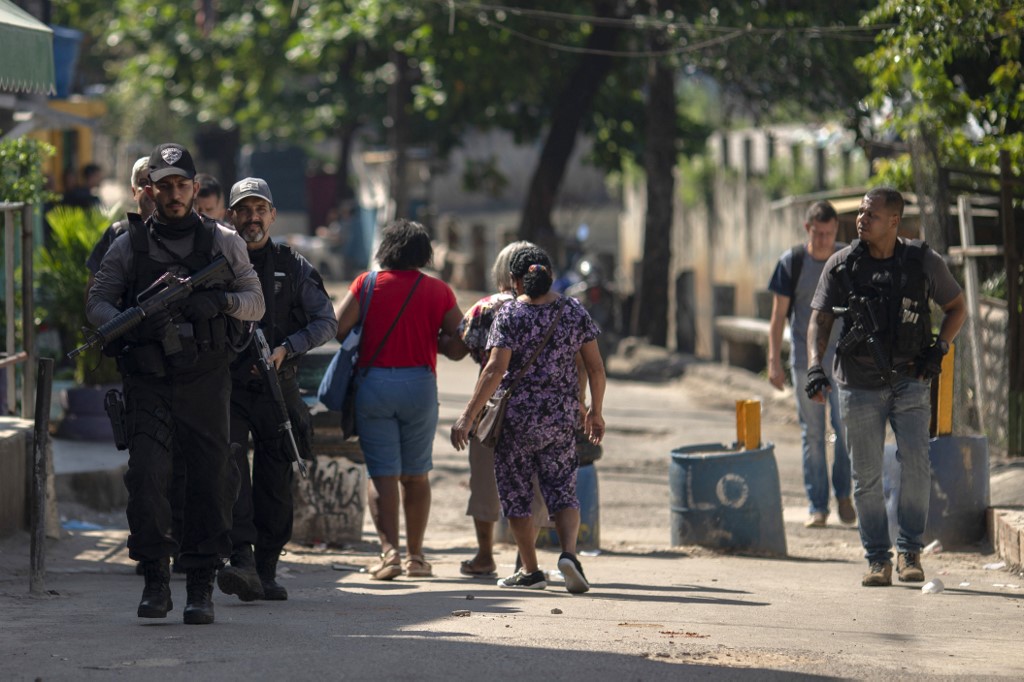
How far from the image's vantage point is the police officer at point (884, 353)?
25.0ft

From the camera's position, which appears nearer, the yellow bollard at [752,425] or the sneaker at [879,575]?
the sneaker at [879,575]

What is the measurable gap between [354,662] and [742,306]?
1879 cm

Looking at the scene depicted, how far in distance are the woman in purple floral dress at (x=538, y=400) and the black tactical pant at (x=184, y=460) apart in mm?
1425

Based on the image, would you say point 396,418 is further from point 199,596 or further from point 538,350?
point 199,596

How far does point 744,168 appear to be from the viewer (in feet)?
82.1

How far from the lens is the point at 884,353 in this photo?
7625 millimetres

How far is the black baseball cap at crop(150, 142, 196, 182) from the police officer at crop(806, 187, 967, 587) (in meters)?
3.14

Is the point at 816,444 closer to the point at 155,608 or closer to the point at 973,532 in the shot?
the point at 973,532

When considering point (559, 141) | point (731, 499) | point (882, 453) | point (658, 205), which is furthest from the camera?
point (559, 141)

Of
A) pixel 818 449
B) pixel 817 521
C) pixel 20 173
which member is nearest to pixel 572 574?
pixel 818 449

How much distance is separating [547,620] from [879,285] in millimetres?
2388

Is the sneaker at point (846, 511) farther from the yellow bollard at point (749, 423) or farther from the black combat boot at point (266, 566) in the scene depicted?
the black combat boot at point (266, 566)

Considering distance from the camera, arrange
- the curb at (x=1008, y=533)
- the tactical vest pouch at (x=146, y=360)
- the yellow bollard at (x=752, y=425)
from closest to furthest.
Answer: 1. the tactical vest pouch at (x=146, y=360)
2. the curb at (x=1008, y=533)
3. the yellow bollard at (x=752, y=425)

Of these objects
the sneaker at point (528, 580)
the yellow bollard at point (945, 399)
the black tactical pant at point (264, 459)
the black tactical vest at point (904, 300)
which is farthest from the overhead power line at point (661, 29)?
the black tactical pant at point (264, 459)
